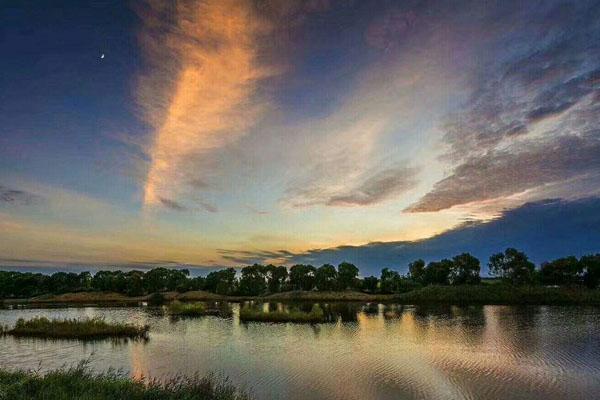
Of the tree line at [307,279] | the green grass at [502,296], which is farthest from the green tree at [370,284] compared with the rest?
the green grass at [502,296]

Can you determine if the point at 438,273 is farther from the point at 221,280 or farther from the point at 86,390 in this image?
the point at 86,390

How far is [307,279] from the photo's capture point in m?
147

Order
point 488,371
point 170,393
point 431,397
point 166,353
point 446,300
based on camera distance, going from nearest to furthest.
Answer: point 170,393 → point 431,397 → point 488,371 → point 166,353 → point 446,300

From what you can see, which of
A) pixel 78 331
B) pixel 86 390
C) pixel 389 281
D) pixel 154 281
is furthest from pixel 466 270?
pixel 86 390

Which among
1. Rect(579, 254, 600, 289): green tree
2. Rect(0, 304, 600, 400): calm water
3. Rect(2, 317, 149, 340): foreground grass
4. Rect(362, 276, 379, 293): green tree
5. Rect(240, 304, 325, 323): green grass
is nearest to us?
Rect(0, 304, 600, 400): calm water

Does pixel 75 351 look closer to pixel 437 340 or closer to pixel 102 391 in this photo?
pixel 102 391

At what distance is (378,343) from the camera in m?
38.8

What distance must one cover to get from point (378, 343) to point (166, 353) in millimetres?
19283

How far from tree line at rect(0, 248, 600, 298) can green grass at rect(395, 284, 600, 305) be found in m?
21.1

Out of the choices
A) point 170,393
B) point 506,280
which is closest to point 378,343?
point 170,393

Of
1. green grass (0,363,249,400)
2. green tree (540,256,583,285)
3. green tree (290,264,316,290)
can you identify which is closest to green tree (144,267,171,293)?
green tree (290,264,316,290)

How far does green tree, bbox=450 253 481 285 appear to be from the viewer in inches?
5231

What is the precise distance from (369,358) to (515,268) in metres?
116

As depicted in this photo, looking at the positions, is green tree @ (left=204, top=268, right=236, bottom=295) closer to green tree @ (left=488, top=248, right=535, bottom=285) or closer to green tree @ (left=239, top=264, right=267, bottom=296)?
green tree @ (left=239, top=264, right=267, bottom=296)
